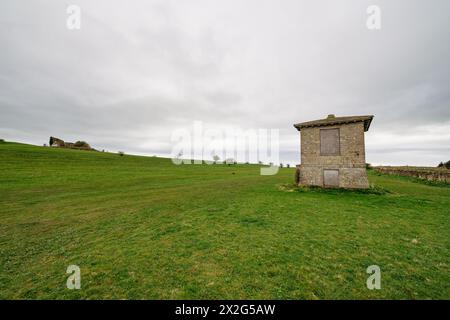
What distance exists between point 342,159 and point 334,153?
37.8 inches

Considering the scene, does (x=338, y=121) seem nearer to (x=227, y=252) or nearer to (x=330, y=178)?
(x=330, y=178)

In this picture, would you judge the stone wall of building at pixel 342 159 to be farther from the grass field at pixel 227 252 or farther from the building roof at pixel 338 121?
the grass field at pixel 227 252

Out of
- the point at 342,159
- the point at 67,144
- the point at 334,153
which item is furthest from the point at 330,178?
the point at 67,144

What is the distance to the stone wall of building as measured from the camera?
18594 mm

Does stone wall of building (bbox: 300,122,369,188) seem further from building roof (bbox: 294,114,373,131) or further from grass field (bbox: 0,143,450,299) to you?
grass field (bbox: 0,143,450,299)

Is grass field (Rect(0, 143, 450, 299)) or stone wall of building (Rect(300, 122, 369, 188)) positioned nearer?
grass field (Rect(0, 143, 450, 299))

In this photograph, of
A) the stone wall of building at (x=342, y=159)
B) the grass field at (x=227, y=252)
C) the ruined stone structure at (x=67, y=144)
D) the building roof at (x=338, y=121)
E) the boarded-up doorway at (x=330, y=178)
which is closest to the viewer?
the grass field at (x=227, y=252)

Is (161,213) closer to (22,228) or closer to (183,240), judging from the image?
(183,240)

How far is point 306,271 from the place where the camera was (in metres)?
5.41

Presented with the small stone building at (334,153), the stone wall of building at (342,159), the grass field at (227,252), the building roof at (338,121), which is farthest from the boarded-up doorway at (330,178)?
the grass field at (227,252)

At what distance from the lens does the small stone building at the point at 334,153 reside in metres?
18.6

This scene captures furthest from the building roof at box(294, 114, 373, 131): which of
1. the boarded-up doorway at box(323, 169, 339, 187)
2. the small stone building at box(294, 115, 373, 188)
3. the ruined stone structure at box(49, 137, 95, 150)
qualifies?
the ruined stone structure at box(49, 137, 95, 150)

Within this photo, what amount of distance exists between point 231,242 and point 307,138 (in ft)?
56.6

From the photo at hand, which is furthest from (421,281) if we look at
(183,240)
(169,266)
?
(183,240)
